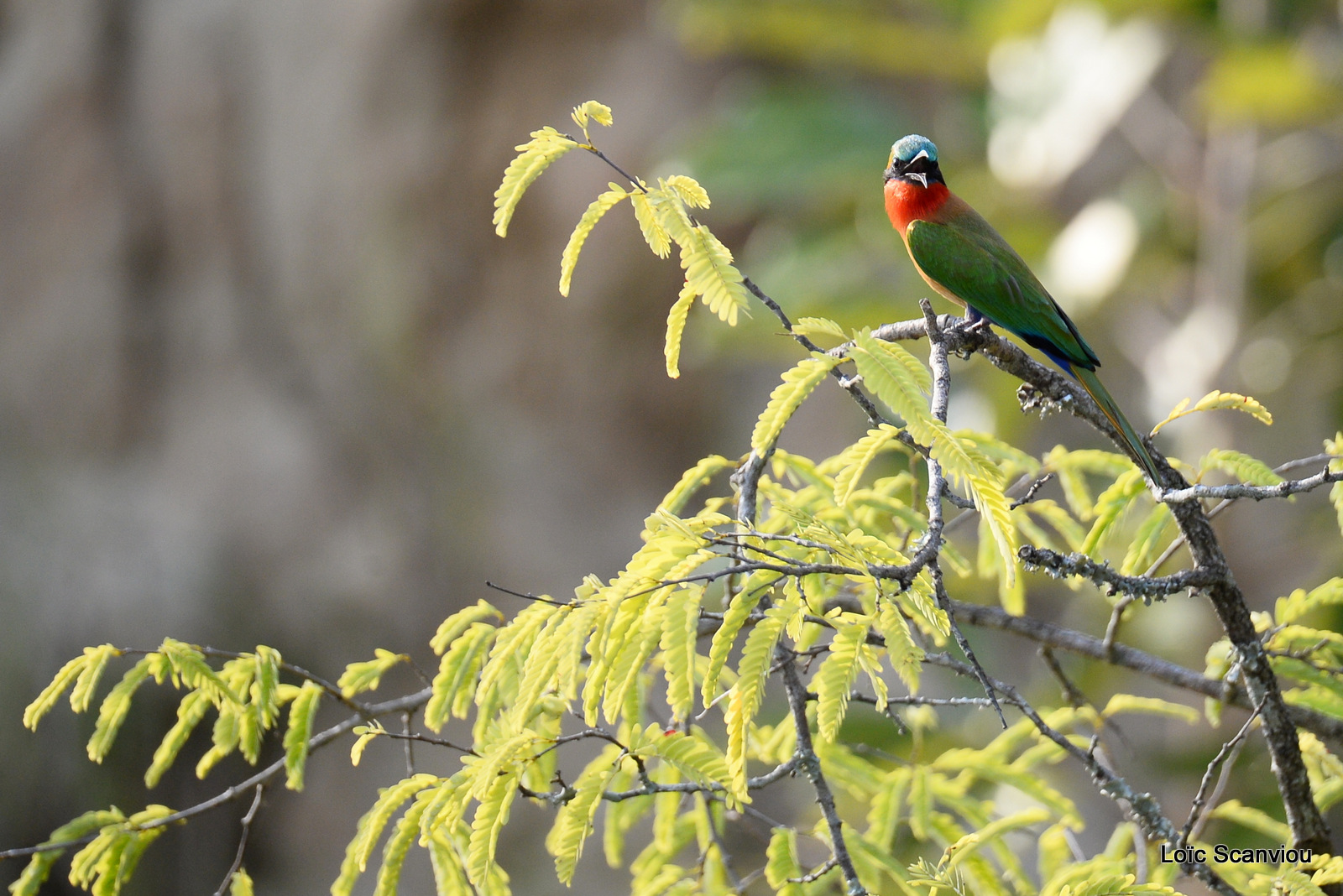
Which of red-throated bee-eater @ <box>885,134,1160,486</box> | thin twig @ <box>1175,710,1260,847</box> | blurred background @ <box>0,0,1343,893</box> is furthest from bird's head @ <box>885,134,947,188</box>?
blurred background @ <box>0,0,1343,893</box>

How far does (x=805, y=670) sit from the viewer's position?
166cm

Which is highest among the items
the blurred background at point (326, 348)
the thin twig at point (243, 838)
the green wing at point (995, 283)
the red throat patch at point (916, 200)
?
the blurred background at point (326, 348)

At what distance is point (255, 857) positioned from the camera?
28.9 ft

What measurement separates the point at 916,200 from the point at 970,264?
0.82 ft

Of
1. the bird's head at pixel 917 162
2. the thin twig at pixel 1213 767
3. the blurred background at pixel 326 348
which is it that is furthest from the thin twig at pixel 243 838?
the blurred background at pixel 326 348

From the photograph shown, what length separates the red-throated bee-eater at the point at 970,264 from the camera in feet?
A: 7.55

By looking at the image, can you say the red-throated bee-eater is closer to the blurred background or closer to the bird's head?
the bird's head

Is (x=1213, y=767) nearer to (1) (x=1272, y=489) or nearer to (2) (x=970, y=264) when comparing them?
(1) (x=1272, y=489)

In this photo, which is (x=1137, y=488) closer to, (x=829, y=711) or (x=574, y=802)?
(x=829, y=711)

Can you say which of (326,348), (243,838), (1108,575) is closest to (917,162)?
(1108,575)

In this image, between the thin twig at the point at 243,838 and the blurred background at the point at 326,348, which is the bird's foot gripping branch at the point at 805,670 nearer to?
the thin twig at the point at 243,838

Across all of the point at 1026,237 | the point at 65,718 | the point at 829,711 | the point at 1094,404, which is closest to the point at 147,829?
the point at 829,711

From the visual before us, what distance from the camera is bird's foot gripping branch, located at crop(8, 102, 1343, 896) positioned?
4.63 feet

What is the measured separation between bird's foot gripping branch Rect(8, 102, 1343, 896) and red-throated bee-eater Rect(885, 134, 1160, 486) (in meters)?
0.06
